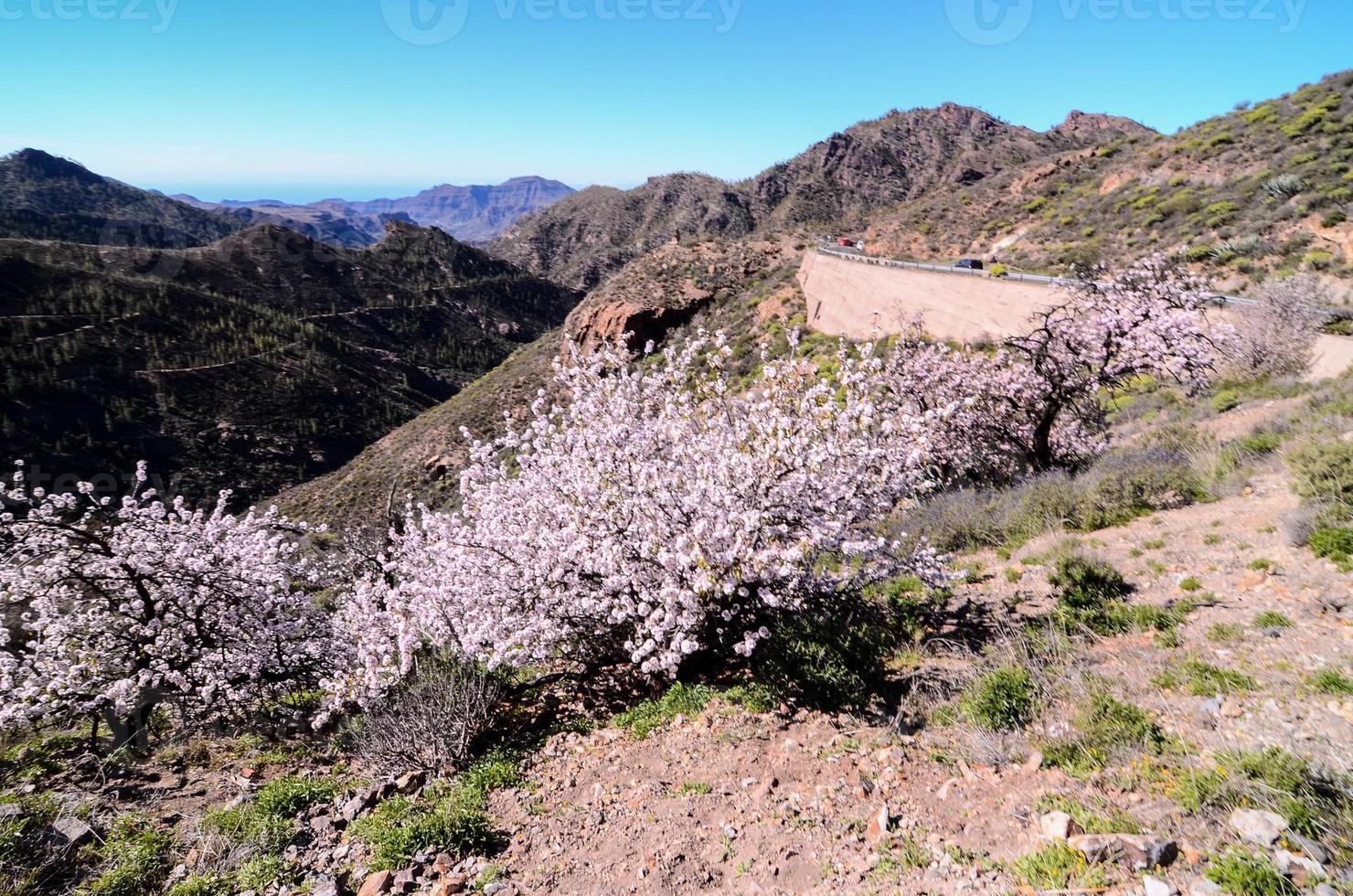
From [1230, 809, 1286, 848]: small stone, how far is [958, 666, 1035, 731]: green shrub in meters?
1.59

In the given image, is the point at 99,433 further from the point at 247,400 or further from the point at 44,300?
the point at 44,300

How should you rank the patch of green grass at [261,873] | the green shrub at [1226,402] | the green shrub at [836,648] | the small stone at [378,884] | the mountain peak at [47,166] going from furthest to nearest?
the mountain peak at [47,166] → the green shrub at [1226,402] → the green shrub at [836,648] → the patch of green grass at [261,873] → the small stone at [378,884]

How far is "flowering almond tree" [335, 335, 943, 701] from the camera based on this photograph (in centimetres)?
661

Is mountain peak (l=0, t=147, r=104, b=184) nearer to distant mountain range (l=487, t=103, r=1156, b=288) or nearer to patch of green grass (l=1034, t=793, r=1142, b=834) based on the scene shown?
distant mountain range (l=487, t=103, r=1156, b=288)

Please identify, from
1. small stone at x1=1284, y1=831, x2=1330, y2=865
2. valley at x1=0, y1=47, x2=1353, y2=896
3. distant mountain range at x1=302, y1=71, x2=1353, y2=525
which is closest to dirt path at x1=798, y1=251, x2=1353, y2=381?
valley at x1=0, y1=47, x2=1353, y2=896

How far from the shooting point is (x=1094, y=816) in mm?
3701

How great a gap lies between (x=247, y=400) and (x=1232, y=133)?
75412mm

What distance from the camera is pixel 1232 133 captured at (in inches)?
1136

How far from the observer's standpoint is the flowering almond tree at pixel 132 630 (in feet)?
29.0

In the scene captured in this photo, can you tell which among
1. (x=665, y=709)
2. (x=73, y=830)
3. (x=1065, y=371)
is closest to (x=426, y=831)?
(x=665, y=709)

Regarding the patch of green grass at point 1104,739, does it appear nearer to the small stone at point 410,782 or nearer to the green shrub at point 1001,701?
the green shrub at point 1001,701

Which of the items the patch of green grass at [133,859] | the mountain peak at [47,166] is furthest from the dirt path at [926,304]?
the mountain peak at [47,166]

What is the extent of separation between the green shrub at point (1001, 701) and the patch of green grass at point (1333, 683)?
1786mm

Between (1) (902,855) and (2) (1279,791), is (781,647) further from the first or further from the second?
(2) (1279,791)
